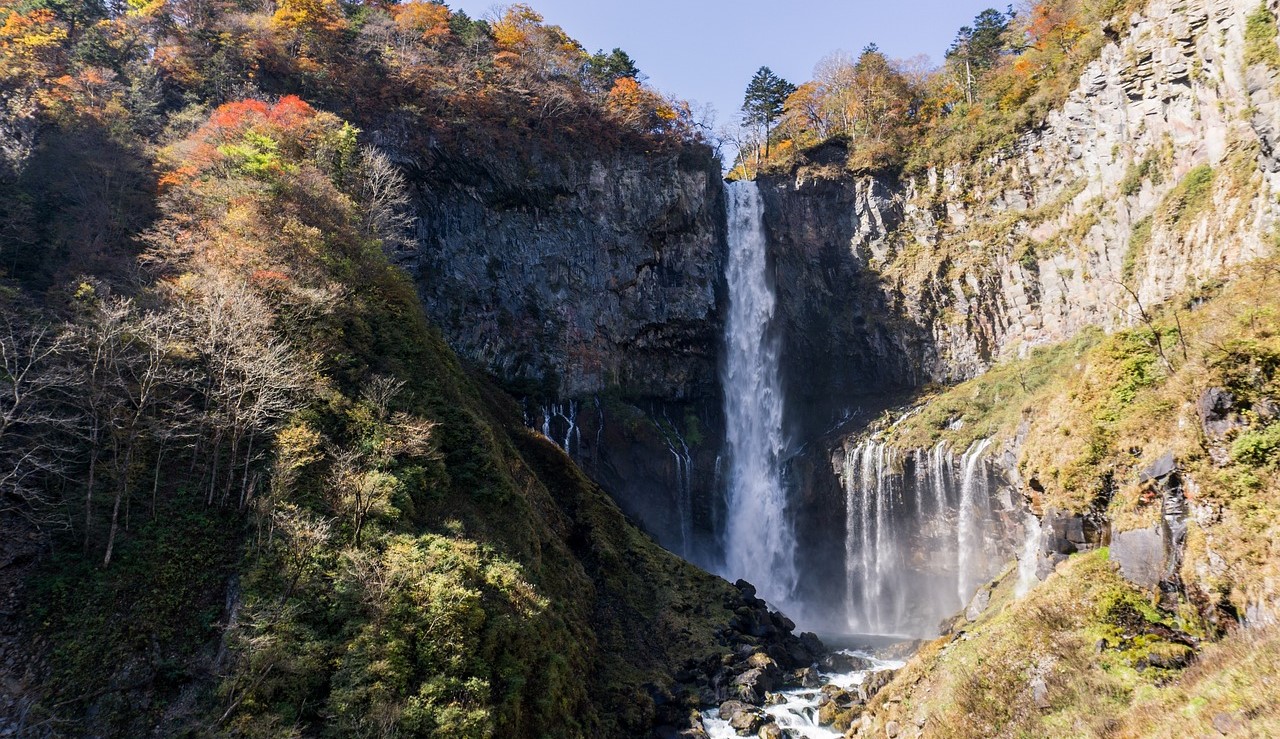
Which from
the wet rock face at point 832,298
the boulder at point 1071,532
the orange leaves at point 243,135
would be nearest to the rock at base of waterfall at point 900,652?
the boulder at point 1071,532

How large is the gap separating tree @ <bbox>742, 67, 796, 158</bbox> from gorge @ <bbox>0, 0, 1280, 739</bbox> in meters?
0.35

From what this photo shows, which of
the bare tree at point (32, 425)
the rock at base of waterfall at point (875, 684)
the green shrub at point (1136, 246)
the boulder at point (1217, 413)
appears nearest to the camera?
the boulder at point (1217, 413)

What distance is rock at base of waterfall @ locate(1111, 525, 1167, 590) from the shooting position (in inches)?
432

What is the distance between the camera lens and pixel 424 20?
140 ft

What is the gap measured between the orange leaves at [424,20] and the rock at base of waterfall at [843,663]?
43.8 metres

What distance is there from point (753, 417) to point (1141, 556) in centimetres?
3107

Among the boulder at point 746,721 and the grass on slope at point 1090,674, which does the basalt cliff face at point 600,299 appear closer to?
the boulder at point 746,721

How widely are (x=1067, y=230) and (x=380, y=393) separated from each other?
112ft

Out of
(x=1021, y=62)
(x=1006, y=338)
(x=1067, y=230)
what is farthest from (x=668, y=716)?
(x=1021, y=62)

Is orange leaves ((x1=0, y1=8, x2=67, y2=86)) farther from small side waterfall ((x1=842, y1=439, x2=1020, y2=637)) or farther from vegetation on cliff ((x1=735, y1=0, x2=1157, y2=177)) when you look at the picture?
small side waterfall ((x1=842, y1=439, x2=1020, y2=637))

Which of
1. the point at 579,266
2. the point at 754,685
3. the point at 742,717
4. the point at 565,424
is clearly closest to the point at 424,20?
the point at 579,266

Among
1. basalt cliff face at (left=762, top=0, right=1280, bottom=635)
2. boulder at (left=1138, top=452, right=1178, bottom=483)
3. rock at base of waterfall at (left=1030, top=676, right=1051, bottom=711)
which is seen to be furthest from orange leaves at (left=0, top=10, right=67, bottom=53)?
boulder at (left=1138, top=452, right=1178, bottom=483)

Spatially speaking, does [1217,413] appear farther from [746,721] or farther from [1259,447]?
[746,721]

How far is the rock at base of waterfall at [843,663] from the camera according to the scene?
24.6 m
